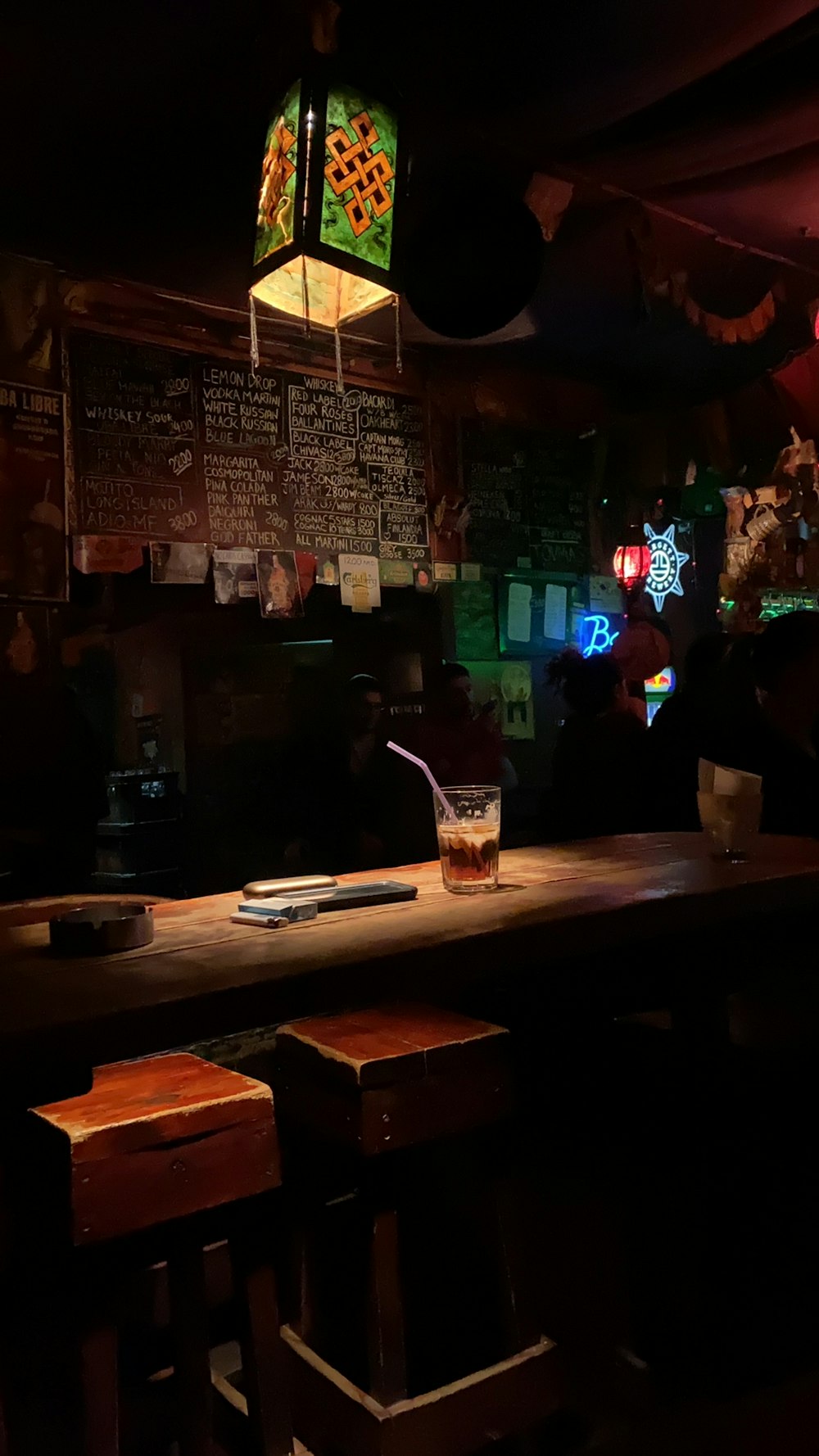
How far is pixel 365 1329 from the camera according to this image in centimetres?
180

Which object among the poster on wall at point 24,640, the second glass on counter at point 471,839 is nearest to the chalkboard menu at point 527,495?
the poster on wall at point 24,640

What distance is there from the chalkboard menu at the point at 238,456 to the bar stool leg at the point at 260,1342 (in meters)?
2.68

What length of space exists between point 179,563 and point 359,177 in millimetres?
1771

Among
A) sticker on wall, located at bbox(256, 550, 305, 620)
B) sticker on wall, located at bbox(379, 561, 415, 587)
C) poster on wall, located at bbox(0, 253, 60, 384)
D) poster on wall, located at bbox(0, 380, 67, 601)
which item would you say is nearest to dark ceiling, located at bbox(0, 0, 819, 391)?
poster on wall, located at bbox(0, 253, 60, 384)

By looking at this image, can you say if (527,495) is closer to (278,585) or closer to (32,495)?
(278,585)

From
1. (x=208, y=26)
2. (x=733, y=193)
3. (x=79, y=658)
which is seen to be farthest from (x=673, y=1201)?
(x=733, y=193)

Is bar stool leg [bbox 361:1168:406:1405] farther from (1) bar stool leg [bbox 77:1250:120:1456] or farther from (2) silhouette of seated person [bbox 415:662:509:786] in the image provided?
(2) silhouette of seated person [bbox 415:662:509:786]

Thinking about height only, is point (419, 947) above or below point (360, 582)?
below

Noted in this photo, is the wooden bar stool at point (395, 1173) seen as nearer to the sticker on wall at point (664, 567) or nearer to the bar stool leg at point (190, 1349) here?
the bar stool leg at point (190, 1349)

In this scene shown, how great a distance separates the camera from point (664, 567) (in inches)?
244

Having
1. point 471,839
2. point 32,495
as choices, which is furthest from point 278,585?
point 471,839

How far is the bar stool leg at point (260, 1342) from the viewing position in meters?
1.74

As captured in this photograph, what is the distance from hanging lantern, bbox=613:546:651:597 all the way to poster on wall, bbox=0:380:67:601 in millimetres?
3081

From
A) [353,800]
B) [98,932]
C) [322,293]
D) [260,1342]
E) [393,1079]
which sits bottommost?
[260,1342]
